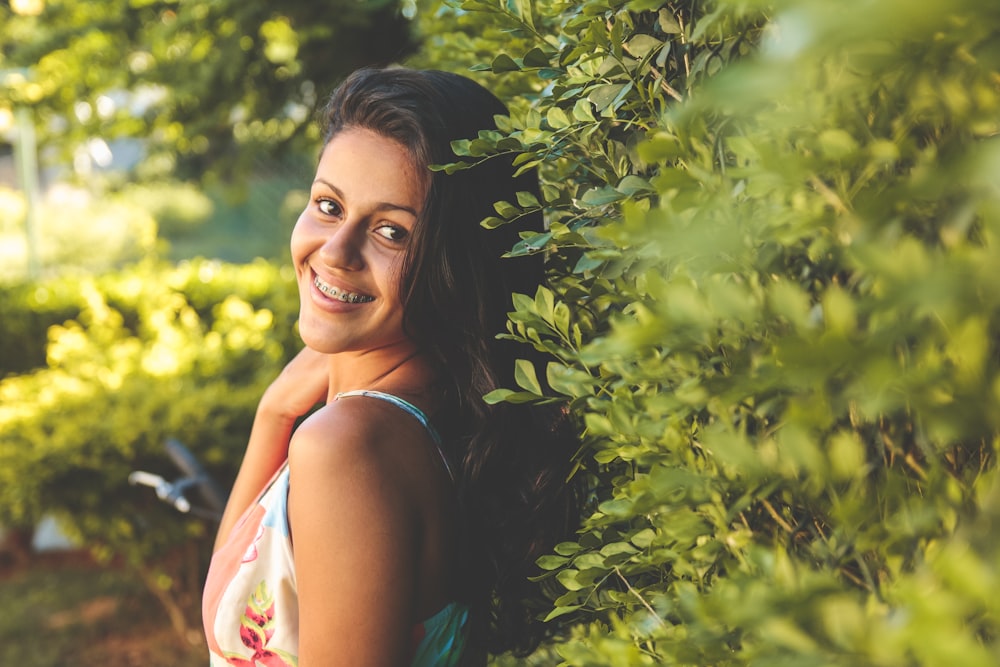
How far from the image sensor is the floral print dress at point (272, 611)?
5.59ft

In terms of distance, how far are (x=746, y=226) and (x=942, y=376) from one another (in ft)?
0.85

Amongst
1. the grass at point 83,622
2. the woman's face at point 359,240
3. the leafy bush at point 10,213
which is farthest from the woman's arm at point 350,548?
the leafy bush at point 10,213

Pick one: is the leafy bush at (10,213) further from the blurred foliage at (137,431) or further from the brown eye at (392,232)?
the brown eye at (392,232)

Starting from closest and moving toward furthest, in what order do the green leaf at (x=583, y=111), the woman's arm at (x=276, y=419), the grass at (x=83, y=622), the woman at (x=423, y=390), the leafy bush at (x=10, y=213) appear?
the green leaf at (x=583, y=111) → the woman at (x=423, y=390) → the woman's arm at (x=276, y=419) → the grass at (x=83, y=622) → the leafy bush at (x=10, y=213)

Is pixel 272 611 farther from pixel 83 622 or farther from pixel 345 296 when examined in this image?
pixel 83 622

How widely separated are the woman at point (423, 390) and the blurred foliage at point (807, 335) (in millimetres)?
390

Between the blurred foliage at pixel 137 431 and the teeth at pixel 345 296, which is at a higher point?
the teeth at pixel 345 296

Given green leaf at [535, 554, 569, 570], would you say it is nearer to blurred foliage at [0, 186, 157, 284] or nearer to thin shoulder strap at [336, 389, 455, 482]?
thin shoulder strap at [336, 389, 455, 482]

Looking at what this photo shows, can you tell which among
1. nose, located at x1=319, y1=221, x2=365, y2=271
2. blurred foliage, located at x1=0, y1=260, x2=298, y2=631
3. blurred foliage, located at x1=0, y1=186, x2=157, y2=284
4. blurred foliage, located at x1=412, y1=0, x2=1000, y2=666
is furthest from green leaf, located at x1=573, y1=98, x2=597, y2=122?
blurred foliage, located at x1=0, y1=186, x2=157, y2=284

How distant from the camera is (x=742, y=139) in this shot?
881 millimetres

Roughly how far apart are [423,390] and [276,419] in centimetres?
78

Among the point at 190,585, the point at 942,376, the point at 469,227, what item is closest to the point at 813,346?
the point at 942,376

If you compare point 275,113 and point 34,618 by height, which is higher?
point 275,113

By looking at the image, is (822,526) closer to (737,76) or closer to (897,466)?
(897,466)
